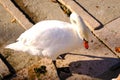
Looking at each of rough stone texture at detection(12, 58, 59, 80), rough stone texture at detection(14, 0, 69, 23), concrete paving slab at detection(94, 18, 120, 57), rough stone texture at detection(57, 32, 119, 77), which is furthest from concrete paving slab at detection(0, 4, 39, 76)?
concrete paving slab at detection(94, 18, 120, 57)

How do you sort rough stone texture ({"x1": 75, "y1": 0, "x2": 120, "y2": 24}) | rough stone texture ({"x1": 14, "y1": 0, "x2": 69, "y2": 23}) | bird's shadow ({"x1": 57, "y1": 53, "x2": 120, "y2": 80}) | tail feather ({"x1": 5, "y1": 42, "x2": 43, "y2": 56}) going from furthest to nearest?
1. rough stone texture ({"x1": 14, "y1": 0, "x2": 69, "y2": 23})
2. rough stone texture ({"x1": 75, "y1": 0, "x2": 120, "y2": 24})
3. bird's shadow ({"x1": 57, "y1": 53, "x2": 120, "y2": 80})
4. tail feather ({"x1": 5, "y1": 42, "x2": 43, "y2": 56})

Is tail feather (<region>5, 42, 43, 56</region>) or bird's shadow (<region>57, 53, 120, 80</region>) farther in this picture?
bird's shadow (<region>57, 53, 120, 80</region>)

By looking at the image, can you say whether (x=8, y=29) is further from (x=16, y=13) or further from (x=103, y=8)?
(x=103, y=8)

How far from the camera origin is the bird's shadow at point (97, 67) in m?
4.92

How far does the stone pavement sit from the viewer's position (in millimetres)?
5020

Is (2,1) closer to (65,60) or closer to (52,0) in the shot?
(52,0)

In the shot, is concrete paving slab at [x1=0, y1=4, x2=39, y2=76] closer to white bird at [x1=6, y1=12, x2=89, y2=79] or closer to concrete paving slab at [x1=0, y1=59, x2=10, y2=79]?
concrete paving slab at [x1=0, y1=59, x2=10, y2=79]

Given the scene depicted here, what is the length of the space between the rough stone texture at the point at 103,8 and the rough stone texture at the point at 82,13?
120 millimetres

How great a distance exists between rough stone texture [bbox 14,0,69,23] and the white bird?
1130 millimetres

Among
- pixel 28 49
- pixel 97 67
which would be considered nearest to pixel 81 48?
pixel 97 67

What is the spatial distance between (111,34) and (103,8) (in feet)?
→ 2.32

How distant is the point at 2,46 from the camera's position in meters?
5.54

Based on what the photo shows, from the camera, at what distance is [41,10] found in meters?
6.14

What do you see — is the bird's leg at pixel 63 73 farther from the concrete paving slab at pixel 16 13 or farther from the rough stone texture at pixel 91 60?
the concrete paving slab at pixel 16 13
